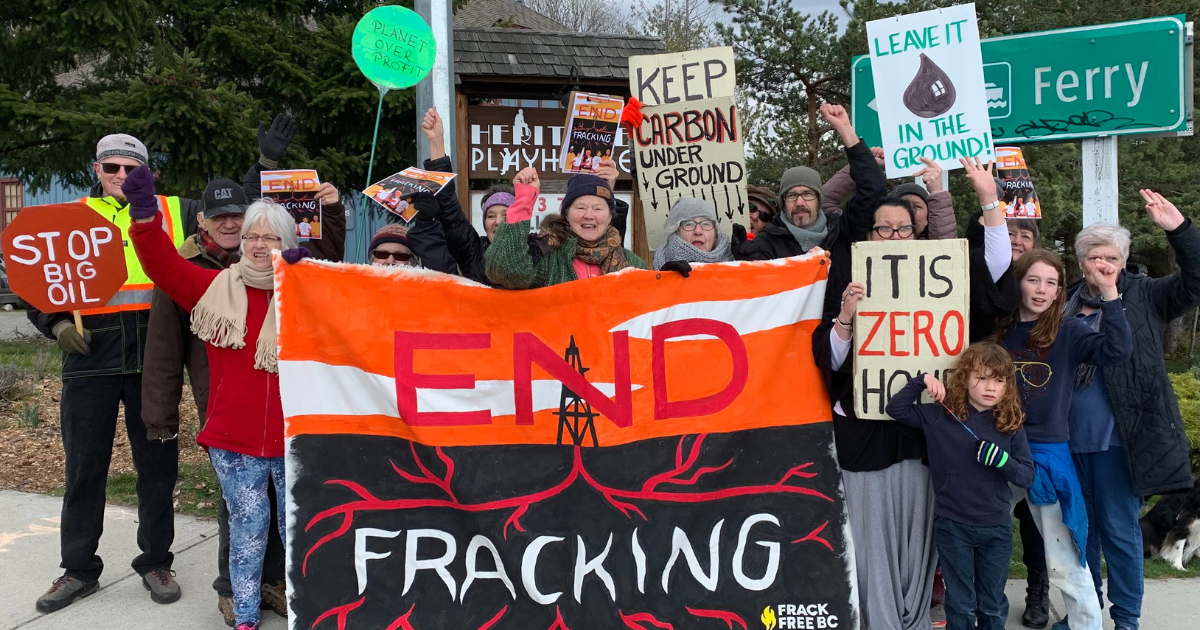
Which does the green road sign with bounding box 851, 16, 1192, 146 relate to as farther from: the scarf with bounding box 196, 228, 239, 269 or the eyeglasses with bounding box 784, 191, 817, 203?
the scarf with bounding box 196, 228, 239, 269

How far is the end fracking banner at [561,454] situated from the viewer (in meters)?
3.68

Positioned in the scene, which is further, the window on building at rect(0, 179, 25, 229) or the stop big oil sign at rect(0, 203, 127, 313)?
the window on building at rect(0, 179, 25, 229)

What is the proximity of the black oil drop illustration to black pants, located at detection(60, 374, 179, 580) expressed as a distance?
12.4 feet

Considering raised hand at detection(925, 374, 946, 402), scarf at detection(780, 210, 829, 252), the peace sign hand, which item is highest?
the peace sign hand

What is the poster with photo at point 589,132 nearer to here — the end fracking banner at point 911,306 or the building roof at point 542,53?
the end fracking banner at point 911,306

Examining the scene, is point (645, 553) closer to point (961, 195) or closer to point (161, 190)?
point (161, 190)

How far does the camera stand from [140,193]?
356cm

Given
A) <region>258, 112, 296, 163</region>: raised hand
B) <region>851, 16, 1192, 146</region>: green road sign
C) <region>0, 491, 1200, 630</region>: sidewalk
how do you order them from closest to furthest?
<region>0, 491, 1200, 630</region>: sidewalk < <region>258, 112, 296, 163</region>: raised hand < <region>851, 16, 1192, 146</region>: green road sign

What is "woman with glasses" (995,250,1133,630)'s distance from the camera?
368 centimetres

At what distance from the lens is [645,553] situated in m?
3.72

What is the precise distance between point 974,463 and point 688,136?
2197 millimetres

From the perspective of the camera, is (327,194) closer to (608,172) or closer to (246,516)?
(608,172)

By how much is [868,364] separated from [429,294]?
1768 millimetres

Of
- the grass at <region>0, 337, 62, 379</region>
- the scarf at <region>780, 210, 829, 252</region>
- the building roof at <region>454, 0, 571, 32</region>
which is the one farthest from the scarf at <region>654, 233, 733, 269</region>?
the building roof at <region>454, 0, 571, 32</region>
